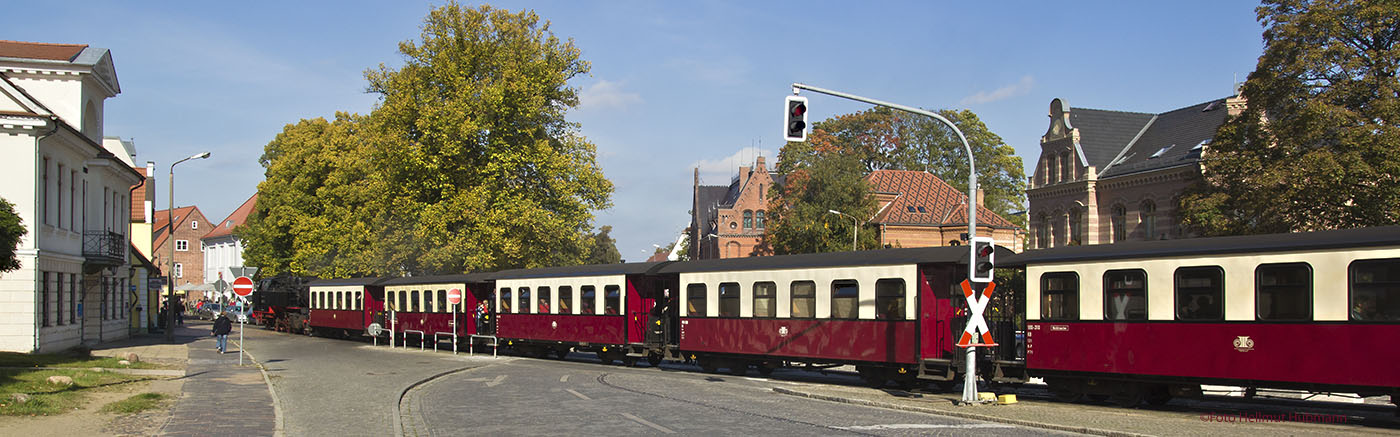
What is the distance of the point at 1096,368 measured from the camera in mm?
15922

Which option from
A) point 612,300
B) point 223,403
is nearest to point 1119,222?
point 612,300

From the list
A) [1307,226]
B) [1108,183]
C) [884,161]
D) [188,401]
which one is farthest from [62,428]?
[884,161]

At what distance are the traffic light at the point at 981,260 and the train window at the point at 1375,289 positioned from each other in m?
4.56

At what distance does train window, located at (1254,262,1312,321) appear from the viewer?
13.8 m

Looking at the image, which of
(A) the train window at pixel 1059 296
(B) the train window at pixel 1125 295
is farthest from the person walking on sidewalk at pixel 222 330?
(B) the train window at pixel 1125 295

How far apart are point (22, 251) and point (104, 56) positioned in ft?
34.2

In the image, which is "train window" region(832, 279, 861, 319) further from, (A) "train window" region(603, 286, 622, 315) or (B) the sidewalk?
(B) the sidewalk

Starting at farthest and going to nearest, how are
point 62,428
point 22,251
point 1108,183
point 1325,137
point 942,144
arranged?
point 942,144, point 1108,183, point 1325,137, point 22,251, point 62,428

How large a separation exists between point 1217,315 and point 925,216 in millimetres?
56253

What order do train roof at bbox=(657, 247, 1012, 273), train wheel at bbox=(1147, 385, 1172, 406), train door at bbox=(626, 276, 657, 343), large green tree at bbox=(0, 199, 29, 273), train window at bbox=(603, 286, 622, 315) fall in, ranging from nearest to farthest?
train wheel at bbox=(1147, 385, 1172, 406)
large green tree at bbox=(0, 199, 29, 273)
train roof at bbox=(657, 247, 1012, 273)
train door at bbox=(626, 276, 657, 343)
train window at bbox=(603, 286, 622, 315)

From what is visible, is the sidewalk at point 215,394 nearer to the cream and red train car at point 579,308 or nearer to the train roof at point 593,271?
the cream and red train car at point 579,308

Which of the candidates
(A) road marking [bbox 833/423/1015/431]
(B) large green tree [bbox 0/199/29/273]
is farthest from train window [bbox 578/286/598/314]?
(A) road marking [bbox 833/423/1015/431]

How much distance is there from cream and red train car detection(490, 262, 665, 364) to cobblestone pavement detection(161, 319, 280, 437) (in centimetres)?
729

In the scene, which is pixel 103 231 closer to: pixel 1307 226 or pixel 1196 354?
pixel 1196 354
